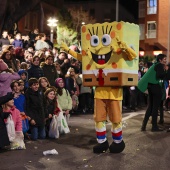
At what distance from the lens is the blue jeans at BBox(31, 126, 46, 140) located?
31.3ft

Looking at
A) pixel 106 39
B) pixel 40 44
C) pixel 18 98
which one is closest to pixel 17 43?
pixel 40 44

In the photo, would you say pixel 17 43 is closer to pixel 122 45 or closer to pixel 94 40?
pixel 94 40

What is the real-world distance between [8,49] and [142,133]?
14.1ft

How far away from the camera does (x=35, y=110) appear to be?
963 cm

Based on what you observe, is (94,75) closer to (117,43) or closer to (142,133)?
(117,43)

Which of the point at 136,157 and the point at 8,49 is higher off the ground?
the point at 8,49

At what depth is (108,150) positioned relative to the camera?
820 centimetres

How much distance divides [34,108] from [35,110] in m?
0.05

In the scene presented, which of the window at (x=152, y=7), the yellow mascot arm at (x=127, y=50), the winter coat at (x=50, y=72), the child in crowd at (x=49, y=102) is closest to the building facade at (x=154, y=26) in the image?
the window at (x=152, y=7)

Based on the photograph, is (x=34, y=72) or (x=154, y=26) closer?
(x=34, y=72)

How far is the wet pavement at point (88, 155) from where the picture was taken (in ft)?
22.8

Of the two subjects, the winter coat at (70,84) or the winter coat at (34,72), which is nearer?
the winter coat at (34,72)

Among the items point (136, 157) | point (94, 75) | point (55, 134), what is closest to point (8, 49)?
point (55, 134)

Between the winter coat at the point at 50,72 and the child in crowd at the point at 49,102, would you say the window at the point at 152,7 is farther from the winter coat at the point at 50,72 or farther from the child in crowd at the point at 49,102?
the child in crowd at the point at 49,102
